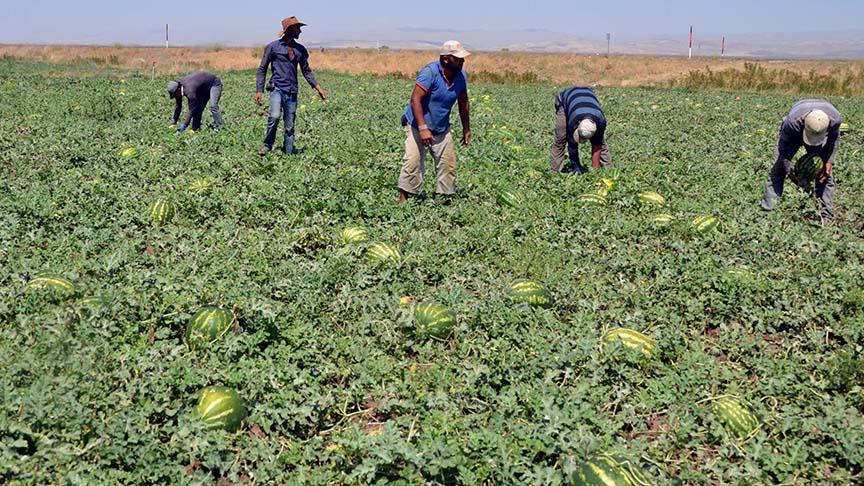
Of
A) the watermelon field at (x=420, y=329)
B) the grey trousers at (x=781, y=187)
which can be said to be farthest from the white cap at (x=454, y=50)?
the grey trousers at (x=781, y=187)

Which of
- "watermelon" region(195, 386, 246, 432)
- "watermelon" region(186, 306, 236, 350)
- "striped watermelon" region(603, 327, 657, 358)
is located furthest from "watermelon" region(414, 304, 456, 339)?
"watermelon" region(195, 386, 246, 432)

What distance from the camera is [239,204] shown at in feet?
24.1

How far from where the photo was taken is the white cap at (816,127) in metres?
6.79

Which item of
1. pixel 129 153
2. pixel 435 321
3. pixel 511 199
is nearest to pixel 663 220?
pixel 511 199

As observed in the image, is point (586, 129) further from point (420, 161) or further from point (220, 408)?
point (220, 408)

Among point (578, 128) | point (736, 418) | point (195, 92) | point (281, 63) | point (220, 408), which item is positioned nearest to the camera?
point (220, 408)

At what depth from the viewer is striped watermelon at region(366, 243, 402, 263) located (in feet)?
19.2

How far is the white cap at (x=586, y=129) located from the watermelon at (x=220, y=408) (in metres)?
5.91

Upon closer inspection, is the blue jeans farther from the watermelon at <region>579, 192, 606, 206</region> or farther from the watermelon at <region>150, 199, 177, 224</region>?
the watermelon at <region>579, 192, 606, 206</region>

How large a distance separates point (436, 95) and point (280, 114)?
3.34 metres

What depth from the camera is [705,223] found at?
691 centimetres

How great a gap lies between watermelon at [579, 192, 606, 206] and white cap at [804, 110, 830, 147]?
2044 mm

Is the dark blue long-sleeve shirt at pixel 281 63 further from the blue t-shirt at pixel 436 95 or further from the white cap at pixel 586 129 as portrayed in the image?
the white cap at pixel 586 129

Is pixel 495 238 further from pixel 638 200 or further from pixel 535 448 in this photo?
pixel 535 448
